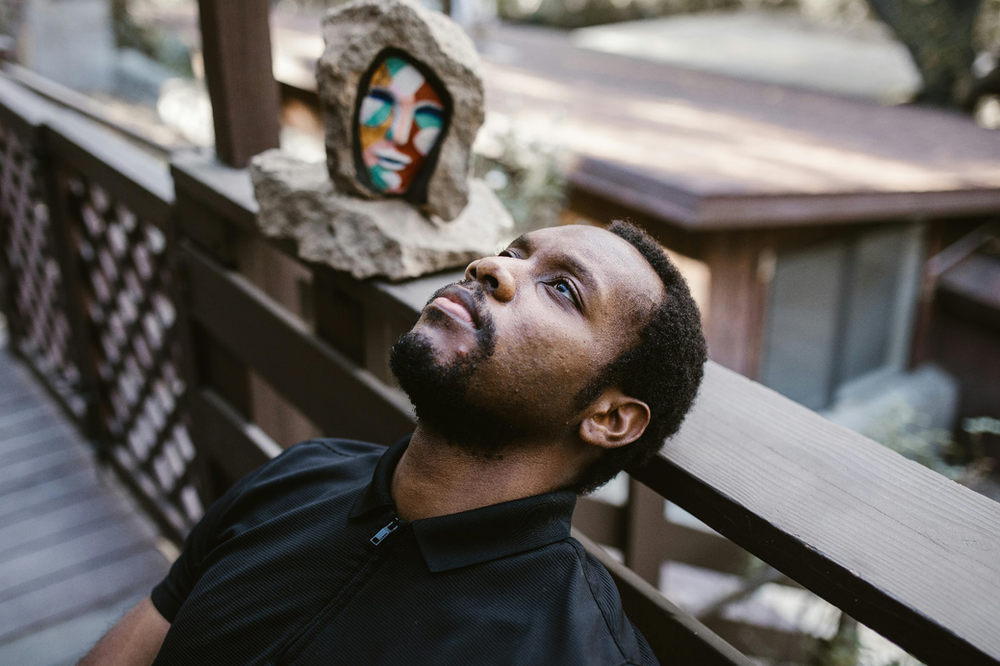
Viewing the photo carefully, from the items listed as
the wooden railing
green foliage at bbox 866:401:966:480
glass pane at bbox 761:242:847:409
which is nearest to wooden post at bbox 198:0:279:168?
the wooden railing

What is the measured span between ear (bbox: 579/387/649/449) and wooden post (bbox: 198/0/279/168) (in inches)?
59.2

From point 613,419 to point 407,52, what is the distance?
34.9 inches

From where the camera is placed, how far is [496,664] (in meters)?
0.97

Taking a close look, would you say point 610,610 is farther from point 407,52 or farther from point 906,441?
point 906,441

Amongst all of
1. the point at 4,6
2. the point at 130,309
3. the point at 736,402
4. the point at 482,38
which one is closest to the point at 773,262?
the point at 130,309

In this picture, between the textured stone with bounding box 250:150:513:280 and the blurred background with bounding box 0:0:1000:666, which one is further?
the blurred background with bounding box 0:0:1000:666

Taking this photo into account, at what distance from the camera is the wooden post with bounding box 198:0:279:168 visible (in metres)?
2.13

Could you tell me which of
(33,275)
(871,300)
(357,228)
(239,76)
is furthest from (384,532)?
(871,300)

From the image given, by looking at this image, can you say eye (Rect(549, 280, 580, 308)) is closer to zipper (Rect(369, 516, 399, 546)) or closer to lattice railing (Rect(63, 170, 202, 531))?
zipper (Rect(369, 516, 399, 546))

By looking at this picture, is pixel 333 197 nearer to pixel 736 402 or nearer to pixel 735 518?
pixel 736 402

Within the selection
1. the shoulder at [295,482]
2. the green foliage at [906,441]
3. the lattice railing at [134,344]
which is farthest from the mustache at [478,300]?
the green foliage at [906,441]

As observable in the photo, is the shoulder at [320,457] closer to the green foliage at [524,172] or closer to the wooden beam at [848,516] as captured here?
the wooden beam at [848,516]

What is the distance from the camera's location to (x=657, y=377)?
1127 millimetres

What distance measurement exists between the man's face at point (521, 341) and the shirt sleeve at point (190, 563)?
47 cm
